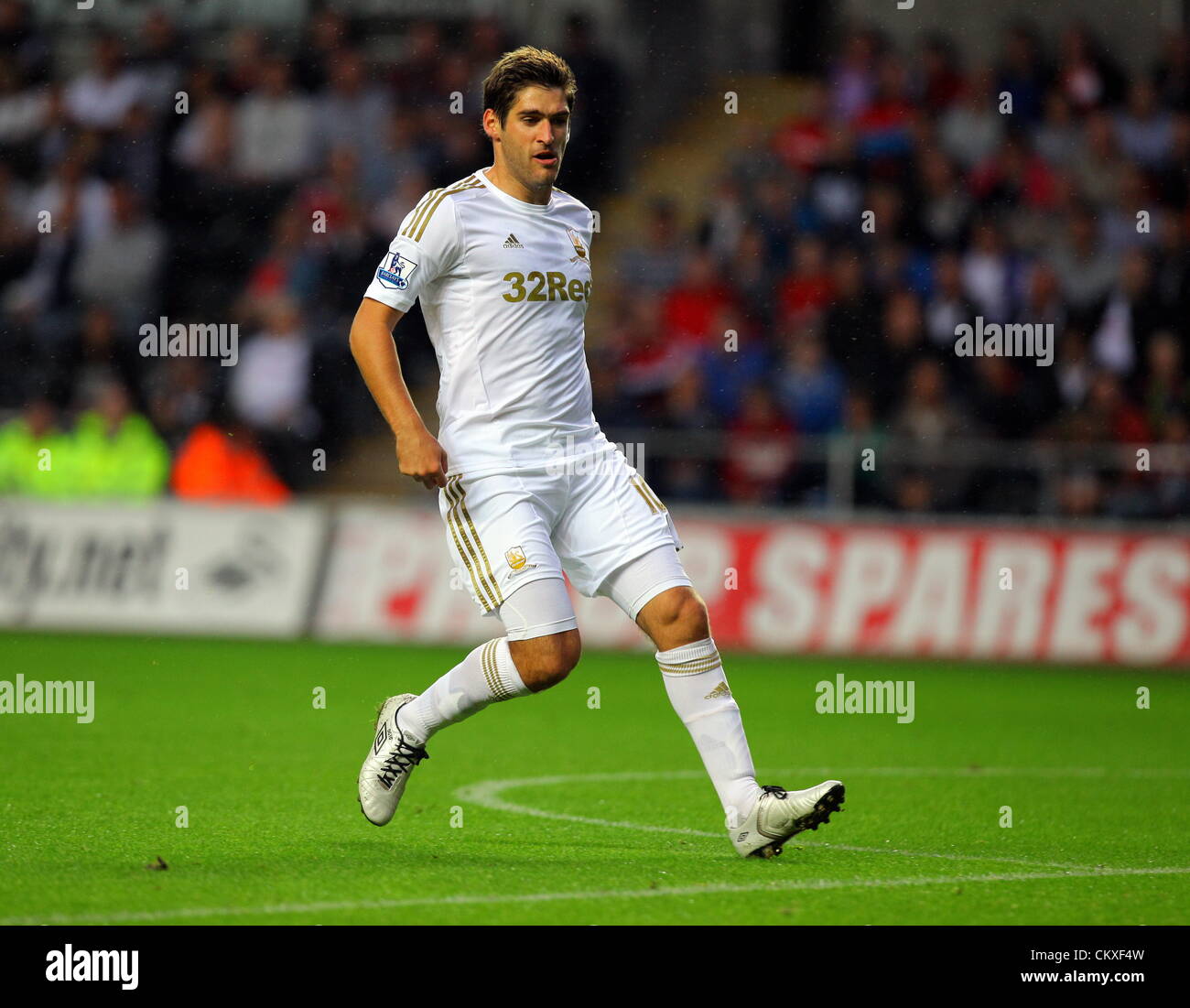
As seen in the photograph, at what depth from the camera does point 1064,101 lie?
17594 millimetres

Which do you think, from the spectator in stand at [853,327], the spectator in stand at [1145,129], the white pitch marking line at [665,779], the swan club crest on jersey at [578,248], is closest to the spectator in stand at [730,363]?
the spectator in stand at [853,327]

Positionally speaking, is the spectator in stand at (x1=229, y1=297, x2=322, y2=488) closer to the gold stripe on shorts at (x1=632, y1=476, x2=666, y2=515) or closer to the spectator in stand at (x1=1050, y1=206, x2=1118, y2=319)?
the spectator in stand at (x1=1050, y1=206, x2=1118, y2=319)

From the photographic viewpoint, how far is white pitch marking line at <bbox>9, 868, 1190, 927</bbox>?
193 inches

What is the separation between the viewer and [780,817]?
232 inches

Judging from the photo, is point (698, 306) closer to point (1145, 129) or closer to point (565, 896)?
point (1145, 129)

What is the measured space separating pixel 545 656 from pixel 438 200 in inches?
57.8

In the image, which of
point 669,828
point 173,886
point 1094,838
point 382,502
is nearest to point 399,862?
point 173,886

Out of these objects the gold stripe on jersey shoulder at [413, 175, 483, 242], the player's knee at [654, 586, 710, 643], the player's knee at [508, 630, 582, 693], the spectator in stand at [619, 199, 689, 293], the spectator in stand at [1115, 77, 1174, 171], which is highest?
the spectator in stand at [1115, 77, 1174, 171]

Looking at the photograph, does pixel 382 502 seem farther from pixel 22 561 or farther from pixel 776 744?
pixel 776 744

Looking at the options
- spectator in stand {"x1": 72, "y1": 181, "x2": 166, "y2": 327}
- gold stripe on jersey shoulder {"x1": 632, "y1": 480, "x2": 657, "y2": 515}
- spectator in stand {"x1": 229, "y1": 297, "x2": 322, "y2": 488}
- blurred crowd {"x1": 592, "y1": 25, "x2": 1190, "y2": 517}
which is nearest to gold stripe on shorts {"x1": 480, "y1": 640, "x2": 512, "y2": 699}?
gold stripe on jersey shoulder {"x1": 632, "y1": 480, "x2": 657, "y2": 515}

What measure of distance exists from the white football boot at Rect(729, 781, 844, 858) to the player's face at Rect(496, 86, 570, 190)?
2041 mm

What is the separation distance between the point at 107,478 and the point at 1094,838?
11309 mm

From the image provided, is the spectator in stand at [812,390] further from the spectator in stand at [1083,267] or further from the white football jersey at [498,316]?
the white football jersey at [498,316]

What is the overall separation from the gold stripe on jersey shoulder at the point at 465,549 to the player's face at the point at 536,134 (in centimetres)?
100
